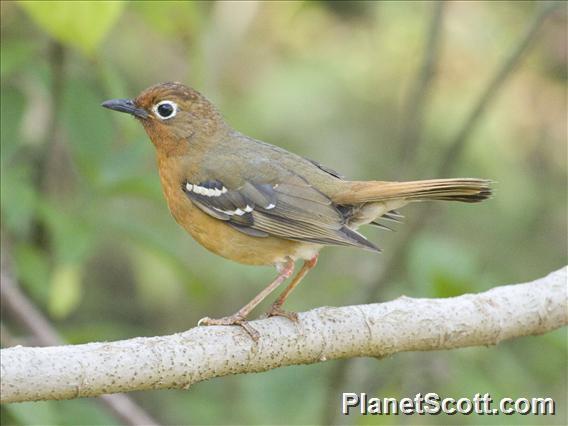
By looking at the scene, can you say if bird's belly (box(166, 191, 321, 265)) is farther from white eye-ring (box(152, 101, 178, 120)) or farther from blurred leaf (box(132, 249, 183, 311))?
blurred leaf (box(132, 249, 183, 311))

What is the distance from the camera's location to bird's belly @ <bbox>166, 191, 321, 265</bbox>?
4.69 m

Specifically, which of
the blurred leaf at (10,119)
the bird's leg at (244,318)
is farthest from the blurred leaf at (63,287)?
the bird's leg at (244,318)

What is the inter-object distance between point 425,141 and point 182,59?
239 centimetres

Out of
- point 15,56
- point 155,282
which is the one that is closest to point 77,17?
point 15,56

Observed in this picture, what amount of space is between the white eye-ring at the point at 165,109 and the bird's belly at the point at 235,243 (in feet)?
1.83

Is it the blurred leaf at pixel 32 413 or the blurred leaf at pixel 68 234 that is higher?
the blurred leaf at pixel 68 234

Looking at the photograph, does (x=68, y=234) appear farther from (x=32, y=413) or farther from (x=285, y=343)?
(x=285, y=343)

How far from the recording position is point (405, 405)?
17.2ft

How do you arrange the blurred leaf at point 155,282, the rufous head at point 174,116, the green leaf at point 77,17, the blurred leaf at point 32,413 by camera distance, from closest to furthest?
the green leaf at point 77,17, the blurred leaf at point 32,413, the rufous head at point 174,116, the blurred leaf at point 155,282

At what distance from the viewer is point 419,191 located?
14.9 ft

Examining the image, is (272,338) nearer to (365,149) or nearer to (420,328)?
(420,328)

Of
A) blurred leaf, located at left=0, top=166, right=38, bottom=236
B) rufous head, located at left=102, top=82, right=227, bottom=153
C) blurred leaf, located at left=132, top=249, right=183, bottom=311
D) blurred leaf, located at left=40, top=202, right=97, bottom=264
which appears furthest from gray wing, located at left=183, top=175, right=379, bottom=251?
blurred leaf, located at left=132, top=249, right=183, bottom=311

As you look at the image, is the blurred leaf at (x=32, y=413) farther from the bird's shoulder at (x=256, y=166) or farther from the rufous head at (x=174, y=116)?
the rufous head at (x=174, y=116)

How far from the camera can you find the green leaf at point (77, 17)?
403 centimetres
